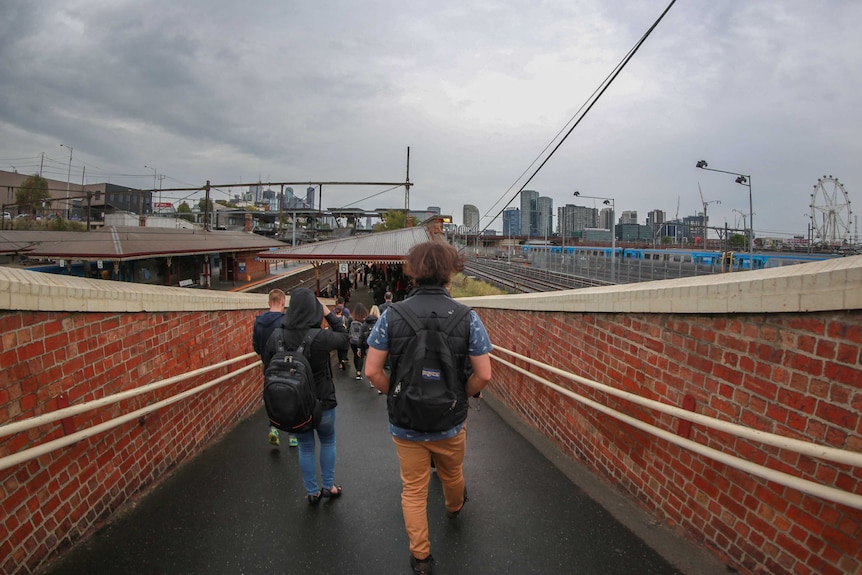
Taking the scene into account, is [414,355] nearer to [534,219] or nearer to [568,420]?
[568,420]

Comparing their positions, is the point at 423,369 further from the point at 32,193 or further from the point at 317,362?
the point at 32,193

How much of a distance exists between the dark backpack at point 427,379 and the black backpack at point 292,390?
653 millimetres

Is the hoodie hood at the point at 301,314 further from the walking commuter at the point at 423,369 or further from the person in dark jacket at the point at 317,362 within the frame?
the walking commuter at the point at 423,369

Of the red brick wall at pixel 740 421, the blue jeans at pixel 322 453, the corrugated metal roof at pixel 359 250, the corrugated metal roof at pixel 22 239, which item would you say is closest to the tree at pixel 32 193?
the corrugated metal roof at pixel 22 239

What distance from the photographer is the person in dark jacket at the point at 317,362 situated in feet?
8.76

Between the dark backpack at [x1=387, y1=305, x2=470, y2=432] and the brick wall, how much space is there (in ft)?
5.75

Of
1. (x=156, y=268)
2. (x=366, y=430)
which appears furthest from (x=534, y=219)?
(x=366, y=430)

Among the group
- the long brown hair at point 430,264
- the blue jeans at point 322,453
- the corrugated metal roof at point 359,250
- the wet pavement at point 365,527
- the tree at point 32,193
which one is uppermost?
the tree at point 32,193

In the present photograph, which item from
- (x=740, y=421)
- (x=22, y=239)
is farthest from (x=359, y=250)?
(x=22, y=239)

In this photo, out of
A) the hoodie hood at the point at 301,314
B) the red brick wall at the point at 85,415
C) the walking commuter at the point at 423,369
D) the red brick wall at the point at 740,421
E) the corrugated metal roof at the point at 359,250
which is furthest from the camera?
the corrugated metal roof at the point at 359,250

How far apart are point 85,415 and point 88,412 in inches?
1.8

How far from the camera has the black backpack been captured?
2486 millimetres

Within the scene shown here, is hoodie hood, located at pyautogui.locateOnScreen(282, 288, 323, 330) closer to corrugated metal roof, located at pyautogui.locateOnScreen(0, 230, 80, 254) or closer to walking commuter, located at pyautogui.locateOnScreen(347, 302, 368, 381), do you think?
walking commuter, located at pyautogui.locateOnScreen(347, 302, 368, 381)

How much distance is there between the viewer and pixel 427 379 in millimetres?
2100
